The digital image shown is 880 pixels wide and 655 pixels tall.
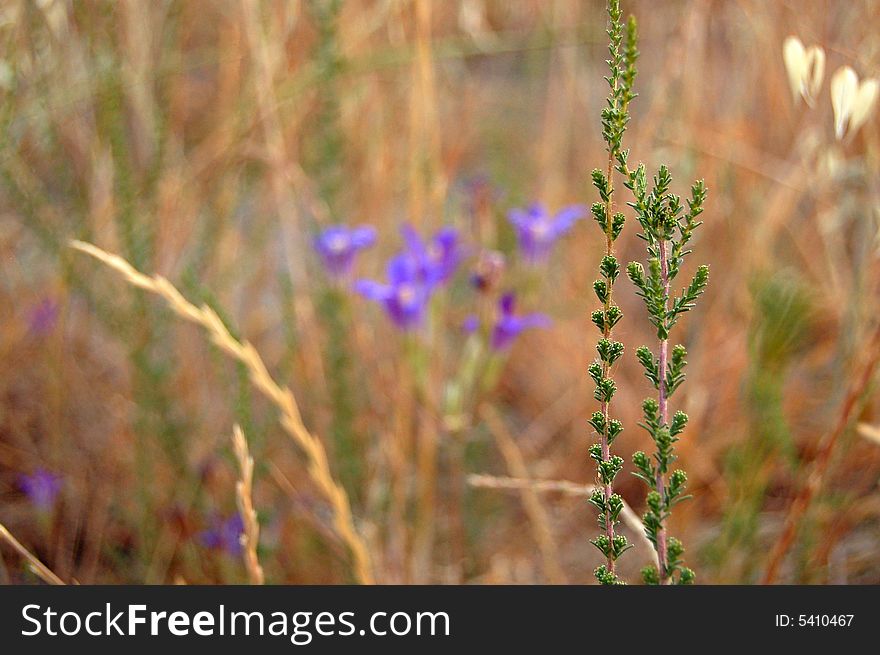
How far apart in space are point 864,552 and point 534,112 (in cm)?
184

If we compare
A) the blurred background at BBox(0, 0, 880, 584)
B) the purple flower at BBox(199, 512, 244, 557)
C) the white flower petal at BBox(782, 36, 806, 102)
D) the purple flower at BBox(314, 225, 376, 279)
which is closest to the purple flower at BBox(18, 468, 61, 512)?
the blurred background at BBox(0, 0, 880, 584)

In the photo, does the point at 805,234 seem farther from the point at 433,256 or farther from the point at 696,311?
the point at 433,256

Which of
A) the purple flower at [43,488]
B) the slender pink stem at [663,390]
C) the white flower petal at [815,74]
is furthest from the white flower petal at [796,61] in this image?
the purple flower at [43,488]

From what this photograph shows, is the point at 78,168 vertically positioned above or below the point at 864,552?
above

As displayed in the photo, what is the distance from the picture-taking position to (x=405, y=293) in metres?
1.40

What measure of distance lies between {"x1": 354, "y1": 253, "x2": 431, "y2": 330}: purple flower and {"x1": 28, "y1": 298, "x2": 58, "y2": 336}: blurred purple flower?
68 cm

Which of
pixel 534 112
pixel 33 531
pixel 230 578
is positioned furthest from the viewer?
pixel 534 112

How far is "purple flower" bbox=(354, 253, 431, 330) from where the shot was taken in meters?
1.39

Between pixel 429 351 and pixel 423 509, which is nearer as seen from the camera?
pixel 429 351

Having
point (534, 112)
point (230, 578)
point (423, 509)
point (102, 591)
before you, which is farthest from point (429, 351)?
point (534, 112)

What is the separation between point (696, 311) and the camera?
2.10 meters

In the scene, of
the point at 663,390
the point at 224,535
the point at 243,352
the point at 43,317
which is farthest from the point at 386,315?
the point at 663,390

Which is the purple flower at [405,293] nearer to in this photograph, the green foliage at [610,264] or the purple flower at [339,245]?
the purple flower at [339,245]

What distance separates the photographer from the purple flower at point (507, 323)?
1.43 m
